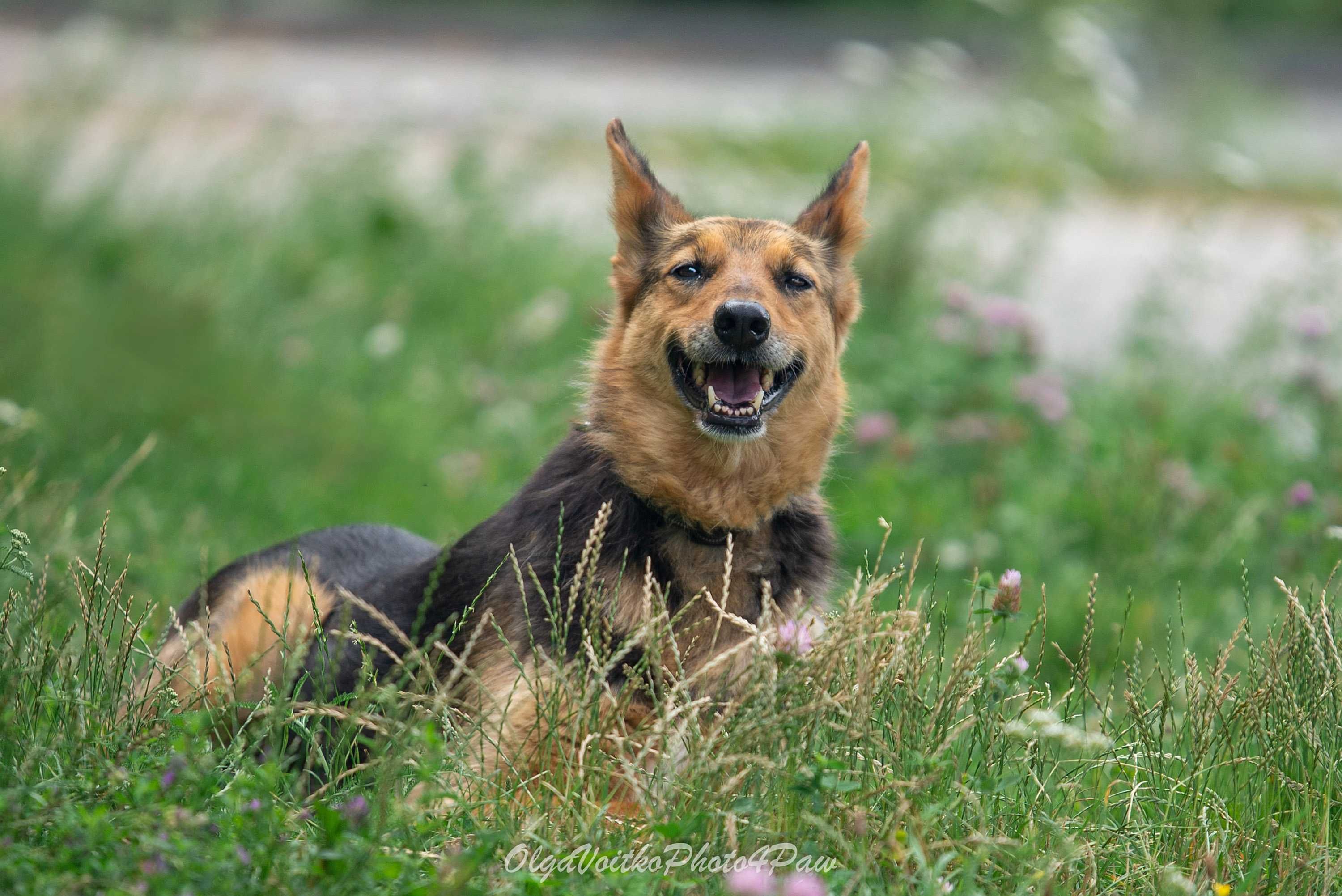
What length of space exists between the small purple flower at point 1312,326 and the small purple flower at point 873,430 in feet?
6.99

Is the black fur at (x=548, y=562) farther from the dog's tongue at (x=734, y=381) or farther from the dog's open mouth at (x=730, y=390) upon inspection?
the dog's tongue at (x=734, y=381)

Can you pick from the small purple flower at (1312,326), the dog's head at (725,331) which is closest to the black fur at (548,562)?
the dog's head at (725,331)

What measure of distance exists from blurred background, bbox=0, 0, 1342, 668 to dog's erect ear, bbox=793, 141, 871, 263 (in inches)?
31.0

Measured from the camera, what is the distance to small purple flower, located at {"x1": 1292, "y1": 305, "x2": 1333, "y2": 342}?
7066 millimetres

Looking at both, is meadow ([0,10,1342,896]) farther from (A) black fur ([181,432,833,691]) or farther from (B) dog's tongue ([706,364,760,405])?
(B) dog's tongue ([706,364,760,405])

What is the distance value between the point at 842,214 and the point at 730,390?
3.38 ft

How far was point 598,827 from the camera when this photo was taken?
10.3 ft

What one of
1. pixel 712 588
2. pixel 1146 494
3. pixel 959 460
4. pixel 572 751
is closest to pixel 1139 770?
pixel 712 588

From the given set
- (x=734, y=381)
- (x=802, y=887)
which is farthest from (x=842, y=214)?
(x=802, y=887)

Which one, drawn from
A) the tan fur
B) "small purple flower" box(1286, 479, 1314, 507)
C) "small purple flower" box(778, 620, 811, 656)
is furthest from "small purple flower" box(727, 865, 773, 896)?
"small purple flower" box(1286, 479, 1314, 507)

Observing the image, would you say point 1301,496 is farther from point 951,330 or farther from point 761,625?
point 761,625

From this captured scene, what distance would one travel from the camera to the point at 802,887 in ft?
7.97

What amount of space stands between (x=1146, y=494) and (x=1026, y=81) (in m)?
3.82

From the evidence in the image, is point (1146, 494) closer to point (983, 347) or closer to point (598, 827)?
point (983, 347)
